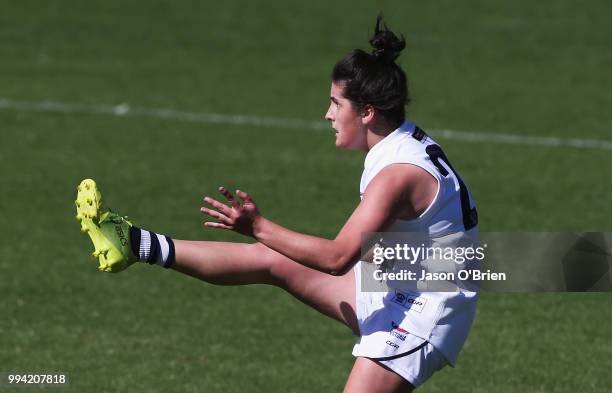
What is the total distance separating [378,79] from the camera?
22.0 feet

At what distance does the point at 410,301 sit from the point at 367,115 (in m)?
0.98

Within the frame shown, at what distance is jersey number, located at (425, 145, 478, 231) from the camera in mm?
6617

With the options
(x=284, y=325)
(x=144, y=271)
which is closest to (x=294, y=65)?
(x=144, y=271)

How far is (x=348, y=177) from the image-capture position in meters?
14.2

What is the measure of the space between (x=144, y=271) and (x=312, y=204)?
243 centimetres

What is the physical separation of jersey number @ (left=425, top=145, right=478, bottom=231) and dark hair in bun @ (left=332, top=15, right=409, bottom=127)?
261 millimetres

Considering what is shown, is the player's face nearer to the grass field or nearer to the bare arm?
the bare arm

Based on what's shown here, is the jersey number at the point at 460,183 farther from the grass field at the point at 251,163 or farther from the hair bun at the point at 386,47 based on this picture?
the grass field at the point at 251,163

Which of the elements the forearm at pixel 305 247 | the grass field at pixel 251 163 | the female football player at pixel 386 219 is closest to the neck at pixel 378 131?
the female football player at pixel 386 219

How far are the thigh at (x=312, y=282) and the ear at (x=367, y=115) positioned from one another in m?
1.03

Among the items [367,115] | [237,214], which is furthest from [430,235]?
[237,214]

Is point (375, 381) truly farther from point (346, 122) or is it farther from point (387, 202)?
point (346, 122)

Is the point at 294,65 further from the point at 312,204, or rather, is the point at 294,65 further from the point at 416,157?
the point at 416,157

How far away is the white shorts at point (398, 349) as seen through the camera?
6.54 meters
